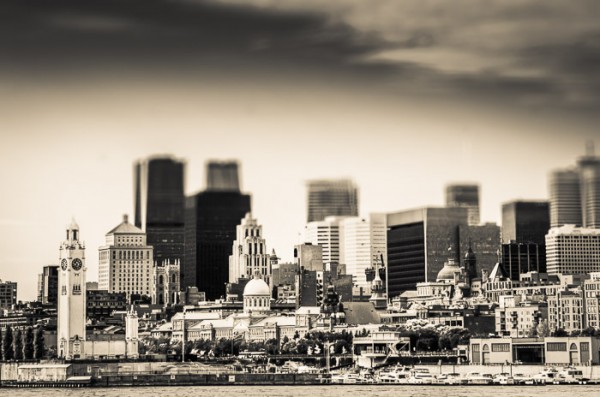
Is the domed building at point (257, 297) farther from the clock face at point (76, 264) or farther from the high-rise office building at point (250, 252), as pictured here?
the clock face at point (76, 264)

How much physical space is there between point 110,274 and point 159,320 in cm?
2305

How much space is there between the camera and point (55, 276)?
174 metres

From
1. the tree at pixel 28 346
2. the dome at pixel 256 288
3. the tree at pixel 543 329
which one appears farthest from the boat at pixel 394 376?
the dome at pixel 256 288

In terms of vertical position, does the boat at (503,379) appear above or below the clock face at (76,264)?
below

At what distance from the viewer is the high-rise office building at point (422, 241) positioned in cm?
17512

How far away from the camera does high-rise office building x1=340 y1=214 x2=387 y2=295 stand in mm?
192250

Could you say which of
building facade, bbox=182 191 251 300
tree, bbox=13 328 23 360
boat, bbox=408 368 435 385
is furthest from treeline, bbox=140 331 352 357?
building facade, bbox=182 191 251 300

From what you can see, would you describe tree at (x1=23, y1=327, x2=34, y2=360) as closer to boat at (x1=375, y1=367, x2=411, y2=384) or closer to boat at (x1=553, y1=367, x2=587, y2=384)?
boat at (x1=375, y1=367, x2=411, y2=384)

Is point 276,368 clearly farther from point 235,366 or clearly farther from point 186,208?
A: point 186,208

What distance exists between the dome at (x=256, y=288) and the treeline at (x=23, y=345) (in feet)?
98.1

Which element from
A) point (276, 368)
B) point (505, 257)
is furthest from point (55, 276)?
point (276, 368)

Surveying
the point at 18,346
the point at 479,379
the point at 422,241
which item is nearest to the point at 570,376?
the point at 479,379

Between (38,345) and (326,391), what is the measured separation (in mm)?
39212

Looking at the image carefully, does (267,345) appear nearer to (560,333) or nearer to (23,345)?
(23,345)
